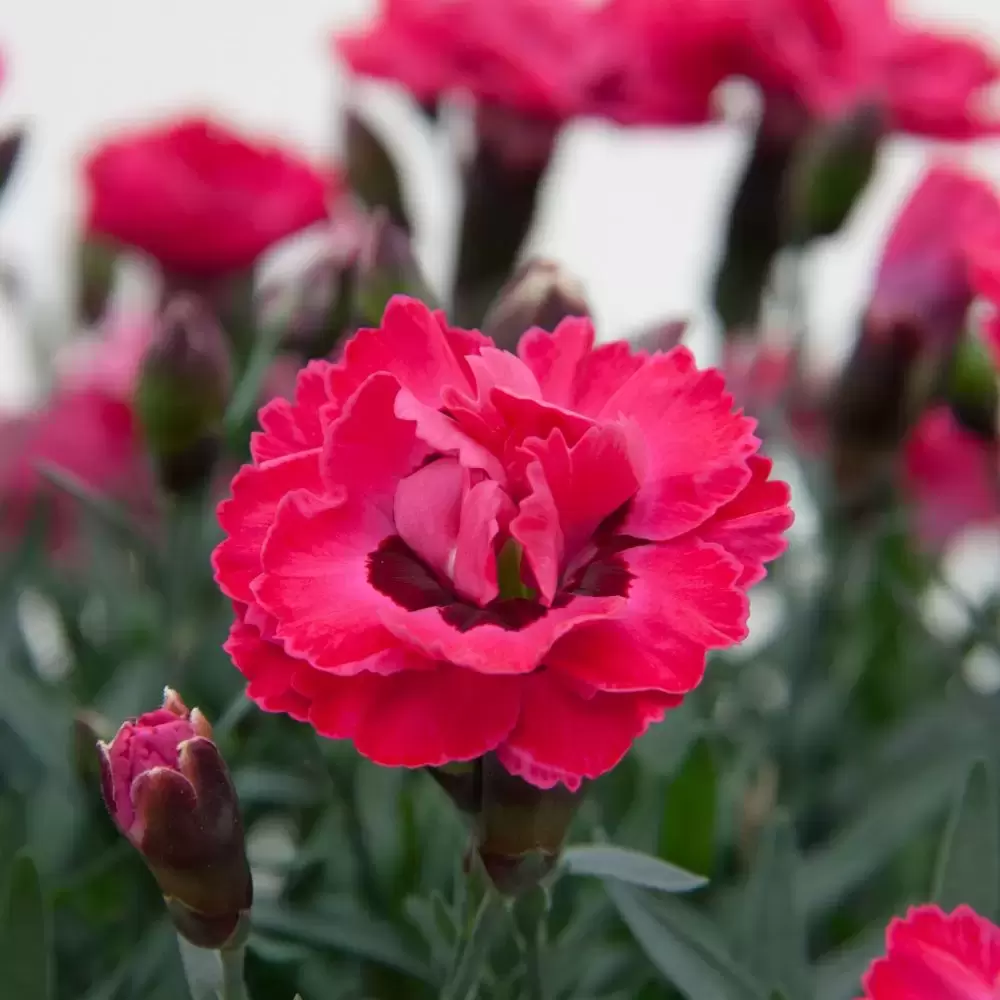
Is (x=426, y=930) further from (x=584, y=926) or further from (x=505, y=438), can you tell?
(x=505, y=438)

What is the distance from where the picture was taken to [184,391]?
509mm

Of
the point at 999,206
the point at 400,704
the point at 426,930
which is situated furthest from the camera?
the point at 999,206

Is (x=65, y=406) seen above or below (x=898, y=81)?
below

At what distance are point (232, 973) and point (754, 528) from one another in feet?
0.59

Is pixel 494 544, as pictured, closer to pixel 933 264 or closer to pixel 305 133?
pixel 933 264

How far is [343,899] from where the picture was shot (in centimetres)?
45

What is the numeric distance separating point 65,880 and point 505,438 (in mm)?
309

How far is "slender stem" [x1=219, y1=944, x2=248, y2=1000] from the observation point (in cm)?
32

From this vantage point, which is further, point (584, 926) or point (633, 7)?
point (633, 7)

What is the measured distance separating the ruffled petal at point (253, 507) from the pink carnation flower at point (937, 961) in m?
0.17

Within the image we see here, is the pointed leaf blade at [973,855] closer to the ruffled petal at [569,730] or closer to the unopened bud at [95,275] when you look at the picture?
the ruffled petal at [569,730]

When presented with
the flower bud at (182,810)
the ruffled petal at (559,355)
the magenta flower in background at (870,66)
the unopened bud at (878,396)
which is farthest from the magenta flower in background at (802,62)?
the flower bud at (182,810)

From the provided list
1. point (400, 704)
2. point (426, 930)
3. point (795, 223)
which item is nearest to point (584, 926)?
point (426, 930)

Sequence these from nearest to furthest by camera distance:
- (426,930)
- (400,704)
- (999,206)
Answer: (400,704)
(426,930)
(999,206)
